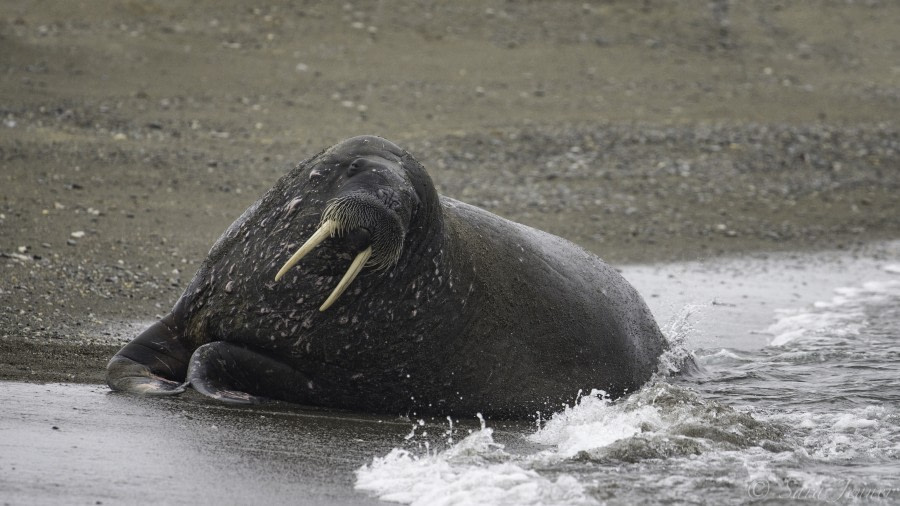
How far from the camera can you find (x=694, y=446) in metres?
5.31

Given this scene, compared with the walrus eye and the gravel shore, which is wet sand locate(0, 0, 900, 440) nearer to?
the gravel shore

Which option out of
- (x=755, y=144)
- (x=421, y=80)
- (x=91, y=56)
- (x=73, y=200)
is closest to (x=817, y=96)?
(x=755, y=144)

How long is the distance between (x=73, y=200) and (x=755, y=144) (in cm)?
887

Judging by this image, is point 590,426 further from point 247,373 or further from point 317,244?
point 247,373

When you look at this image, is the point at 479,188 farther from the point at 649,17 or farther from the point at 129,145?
the point at 649,17

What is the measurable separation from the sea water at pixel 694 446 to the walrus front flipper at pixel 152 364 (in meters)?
1.23

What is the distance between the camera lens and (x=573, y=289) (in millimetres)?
6609

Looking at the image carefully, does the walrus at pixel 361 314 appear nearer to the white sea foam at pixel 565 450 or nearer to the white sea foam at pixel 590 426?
the white sea foam at pixel 590 426

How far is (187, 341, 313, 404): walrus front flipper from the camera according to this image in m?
5.73

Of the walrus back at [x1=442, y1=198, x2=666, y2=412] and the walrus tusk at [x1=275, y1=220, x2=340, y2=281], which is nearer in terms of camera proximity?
the walrus tusk at [x1=275, y1=220, x2=340, y2=281]

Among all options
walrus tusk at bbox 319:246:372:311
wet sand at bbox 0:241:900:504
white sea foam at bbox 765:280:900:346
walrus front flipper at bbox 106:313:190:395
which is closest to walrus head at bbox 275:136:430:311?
walrus tusk at bbox 319:246:372:311

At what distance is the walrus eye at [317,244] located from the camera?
522cm

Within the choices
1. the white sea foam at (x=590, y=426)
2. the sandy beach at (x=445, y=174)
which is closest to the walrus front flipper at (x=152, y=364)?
the sandy beach at (x=445, y=174)

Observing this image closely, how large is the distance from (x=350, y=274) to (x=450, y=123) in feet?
32.6
